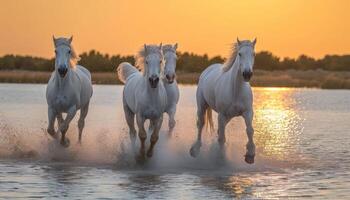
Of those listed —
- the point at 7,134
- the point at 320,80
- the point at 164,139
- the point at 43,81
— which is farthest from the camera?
the point at 320,80

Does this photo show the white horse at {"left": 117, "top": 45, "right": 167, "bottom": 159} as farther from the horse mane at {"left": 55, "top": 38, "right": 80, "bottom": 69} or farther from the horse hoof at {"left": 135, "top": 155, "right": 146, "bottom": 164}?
the horse mane at {"left": 55, "top": 38, "right": 80, "bottom": 69}

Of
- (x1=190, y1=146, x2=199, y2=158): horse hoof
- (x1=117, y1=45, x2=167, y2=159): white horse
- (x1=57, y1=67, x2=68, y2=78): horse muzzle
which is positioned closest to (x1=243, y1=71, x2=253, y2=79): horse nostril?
(x1=117, y1=45, x2=167, y2=159): white horse

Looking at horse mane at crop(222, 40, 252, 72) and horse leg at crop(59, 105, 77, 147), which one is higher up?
horse mane at crop(222, 40, 252, 72)

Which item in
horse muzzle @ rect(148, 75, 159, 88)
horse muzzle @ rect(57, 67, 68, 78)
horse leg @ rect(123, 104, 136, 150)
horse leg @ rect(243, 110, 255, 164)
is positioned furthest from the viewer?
horse leg @ rect(123, 104, 136, 150)

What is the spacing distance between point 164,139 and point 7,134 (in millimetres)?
4155

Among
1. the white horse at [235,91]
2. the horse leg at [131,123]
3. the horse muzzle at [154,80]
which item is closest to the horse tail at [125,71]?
the horse leg at [131,123]

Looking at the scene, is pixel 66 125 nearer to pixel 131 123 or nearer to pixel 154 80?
pixel 131 123

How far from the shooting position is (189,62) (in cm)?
7919

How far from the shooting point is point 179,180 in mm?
13117

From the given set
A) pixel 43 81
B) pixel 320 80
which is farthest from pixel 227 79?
pixel 320 80

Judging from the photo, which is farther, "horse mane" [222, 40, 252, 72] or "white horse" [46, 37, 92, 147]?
"white horse" [46, 37, 92, 147]

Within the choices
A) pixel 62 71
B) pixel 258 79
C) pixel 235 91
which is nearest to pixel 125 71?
pixel 62 71

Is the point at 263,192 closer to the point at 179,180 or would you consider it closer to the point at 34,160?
the point at 179,180

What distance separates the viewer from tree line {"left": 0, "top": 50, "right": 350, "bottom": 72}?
76.2m
